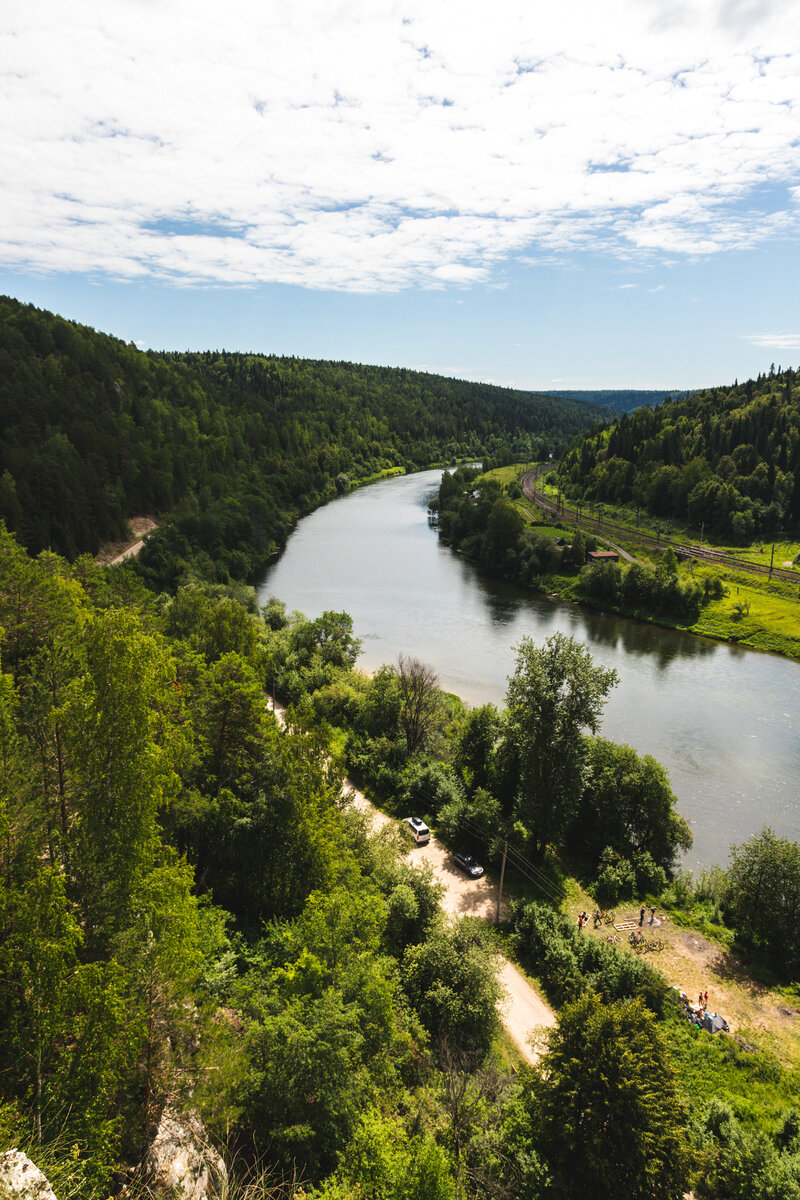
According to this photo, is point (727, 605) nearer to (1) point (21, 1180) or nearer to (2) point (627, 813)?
(2) point (627, 813)

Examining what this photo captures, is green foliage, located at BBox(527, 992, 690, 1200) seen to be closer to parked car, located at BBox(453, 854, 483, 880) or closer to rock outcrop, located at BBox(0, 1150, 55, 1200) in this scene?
rock outcrop, located at BBox(0, 1150, 55, 1200)

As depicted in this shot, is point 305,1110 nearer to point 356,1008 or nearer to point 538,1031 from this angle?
point 356,1008

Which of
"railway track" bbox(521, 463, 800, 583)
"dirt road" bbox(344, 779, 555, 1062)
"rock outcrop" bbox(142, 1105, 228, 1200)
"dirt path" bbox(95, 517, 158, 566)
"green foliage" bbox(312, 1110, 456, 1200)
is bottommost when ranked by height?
"dirt road" bbox(344, 779, 555, 1062)

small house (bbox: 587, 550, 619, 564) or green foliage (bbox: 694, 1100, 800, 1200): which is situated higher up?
small house (bbox: 587, 550, 619, 564)

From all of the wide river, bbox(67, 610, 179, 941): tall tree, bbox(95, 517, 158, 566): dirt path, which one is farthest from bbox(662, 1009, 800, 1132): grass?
bbox(95, 517, 158, 566): dirt path

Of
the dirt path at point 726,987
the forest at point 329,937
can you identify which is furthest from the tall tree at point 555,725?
the dirt path at point 726,987

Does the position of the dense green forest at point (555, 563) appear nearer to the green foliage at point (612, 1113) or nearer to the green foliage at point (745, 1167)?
the green foliage at point (745, 1167)

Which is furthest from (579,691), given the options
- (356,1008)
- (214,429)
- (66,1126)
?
(214,429)
